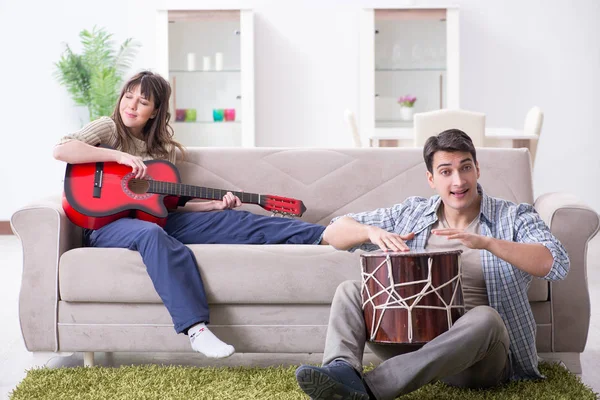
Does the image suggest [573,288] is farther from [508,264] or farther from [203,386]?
[203,386]

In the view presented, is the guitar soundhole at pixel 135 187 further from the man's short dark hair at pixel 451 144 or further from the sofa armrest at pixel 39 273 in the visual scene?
the man's short dark hair at pixel 451 144

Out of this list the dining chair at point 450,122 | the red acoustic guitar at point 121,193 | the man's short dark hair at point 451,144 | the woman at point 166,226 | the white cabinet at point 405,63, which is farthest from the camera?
the white cabinet at point 405,63

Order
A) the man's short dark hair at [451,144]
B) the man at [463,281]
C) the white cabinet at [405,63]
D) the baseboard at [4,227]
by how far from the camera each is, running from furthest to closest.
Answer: the baseboard at [4,227] → the white cabinet at [405,63] → the man's short dark hair at [451,144] → the man at [463,281]

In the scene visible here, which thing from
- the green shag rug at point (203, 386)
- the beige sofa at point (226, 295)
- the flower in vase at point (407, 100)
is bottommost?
the green shag rug at point (203, 386)

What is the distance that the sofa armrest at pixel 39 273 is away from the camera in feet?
8.17

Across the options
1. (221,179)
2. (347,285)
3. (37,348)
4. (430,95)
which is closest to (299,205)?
(221,179)

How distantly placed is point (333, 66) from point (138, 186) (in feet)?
12.1

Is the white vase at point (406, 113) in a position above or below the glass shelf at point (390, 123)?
above

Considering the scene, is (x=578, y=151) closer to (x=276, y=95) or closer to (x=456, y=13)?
(x=456, y=13)

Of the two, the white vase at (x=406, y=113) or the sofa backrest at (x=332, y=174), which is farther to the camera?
the white vase at (x=406, y=113)

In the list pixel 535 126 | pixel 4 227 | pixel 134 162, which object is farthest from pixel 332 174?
pixel 4 227

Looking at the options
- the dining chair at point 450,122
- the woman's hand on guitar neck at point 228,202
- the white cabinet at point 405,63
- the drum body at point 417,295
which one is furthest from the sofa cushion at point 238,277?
the white cabinet at point 405,63

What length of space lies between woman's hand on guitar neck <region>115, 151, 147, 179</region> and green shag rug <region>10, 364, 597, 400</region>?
26.1 inches

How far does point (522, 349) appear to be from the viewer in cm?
214
